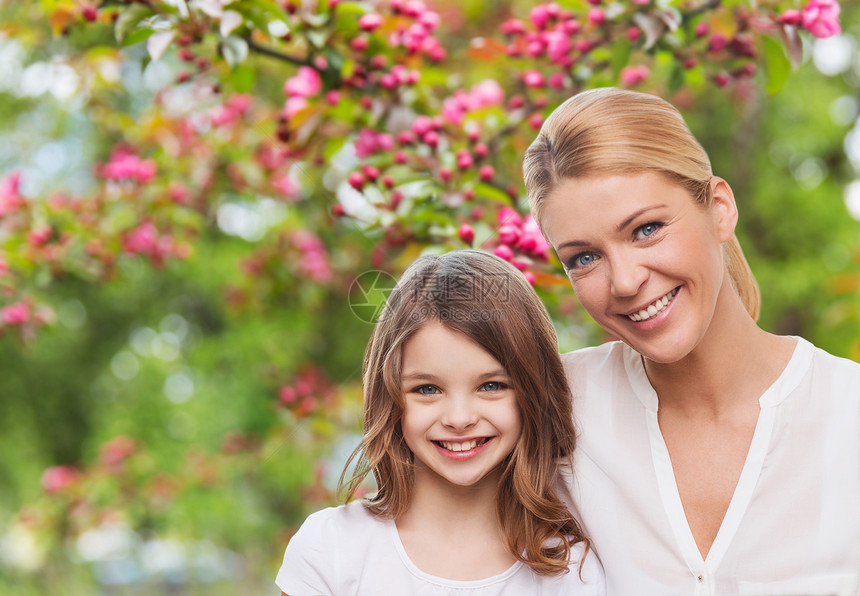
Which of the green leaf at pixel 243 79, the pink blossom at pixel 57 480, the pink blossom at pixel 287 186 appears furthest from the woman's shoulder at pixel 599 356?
the pink blossom at pixel 57 480

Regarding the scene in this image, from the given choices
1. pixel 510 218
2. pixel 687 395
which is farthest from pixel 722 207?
pixel 510 218

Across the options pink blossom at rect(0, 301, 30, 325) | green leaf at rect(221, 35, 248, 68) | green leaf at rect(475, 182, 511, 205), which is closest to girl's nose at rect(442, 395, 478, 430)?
green leaf at rect(475, 182, 511, 205)

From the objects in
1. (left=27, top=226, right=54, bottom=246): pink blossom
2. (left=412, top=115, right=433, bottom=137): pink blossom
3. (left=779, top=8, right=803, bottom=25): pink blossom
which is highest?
(left=779, top=8, right=803, bottom=25): pink blossom

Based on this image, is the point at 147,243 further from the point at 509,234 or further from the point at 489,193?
the point at 509,234

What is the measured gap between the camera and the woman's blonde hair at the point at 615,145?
1.45 m

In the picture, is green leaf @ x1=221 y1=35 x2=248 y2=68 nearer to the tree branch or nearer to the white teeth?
A: the tree branch

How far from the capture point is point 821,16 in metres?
2.01

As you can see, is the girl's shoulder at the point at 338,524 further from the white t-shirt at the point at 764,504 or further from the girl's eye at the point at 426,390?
the white t-shirt at the point at 764,504

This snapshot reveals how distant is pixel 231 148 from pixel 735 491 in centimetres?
287

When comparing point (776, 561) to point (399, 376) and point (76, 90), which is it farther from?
point (76, 90)

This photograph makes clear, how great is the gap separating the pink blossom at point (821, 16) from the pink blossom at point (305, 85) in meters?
1.33

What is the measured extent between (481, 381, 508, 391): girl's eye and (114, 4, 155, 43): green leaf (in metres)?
1.23

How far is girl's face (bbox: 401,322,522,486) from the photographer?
1539mm

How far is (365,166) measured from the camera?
6.73ft
